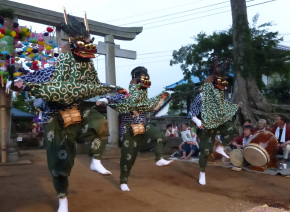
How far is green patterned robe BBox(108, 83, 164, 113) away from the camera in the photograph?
4.16m

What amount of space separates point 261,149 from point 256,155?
0.62ft

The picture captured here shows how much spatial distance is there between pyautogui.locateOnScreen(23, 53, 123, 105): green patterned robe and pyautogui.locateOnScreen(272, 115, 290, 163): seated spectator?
442cm

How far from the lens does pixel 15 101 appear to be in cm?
1952

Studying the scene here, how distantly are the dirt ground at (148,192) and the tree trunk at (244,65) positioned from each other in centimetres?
351

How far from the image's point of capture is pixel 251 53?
8648 mm

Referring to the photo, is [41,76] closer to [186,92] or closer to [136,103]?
[136,103]

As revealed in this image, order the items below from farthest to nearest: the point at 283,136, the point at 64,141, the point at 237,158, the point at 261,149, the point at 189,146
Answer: the point at 189,146 → the point at 237,158 → the point at 283,136 → the point at 261,149 → the point at 64,141

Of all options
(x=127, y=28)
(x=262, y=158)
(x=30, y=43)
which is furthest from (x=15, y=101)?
(x=262, y=158)

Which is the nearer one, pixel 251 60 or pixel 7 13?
pixel 7 13

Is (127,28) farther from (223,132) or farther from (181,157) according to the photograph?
(223,132)

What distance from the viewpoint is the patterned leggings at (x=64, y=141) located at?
9.56 ft

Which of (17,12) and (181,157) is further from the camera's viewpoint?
(181,157)

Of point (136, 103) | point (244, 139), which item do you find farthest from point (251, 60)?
point (136, 103)

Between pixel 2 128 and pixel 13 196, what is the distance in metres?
3.24
